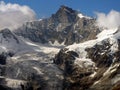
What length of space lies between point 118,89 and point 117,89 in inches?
5.3

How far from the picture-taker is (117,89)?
5588cm

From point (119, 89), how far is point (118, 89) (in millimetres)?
135

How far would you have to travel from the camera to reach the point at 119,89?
183ft

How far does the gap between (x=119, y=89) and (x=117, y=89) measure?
271 mm

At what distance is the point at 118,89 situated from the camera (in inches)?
2199
